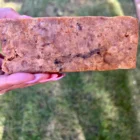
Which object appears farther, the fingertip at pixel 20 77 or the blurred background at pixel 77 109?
the blurred background at pixel 77 109

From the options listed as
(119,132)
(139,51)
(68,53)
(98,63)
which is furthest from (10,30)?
(139,51)

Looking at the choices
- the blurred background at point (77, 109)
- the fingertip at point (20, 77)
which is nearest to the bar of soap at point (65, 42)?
the fingertip at point (20, 77)

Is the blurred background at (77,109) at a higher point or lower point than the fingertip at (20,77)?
lower

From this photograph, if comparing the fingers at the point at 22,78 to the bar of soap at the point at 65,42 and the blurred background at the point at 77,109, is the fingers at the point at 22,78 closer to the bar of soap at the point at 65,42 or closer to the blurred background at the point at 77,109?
the bar of soap at the point at 65,42

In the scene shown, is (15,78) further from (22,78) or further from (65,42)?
(65,42)

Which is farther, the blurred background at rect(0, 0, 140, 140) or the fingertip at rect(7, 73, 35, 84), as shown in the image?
the blurred background at rect(0, 0, 140, 140)

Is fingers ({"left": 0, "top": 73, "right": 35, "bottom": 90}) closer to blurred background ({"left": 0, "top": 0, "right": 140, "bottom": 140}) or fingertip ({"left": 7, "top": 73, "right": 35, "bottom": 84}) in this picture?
fingertip ({"left": 7, "top": 73, "right": 35, "bottom": 84})

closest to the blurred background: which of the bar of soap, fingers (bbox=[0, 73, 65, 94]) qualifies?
fingers (bbox=[0, 73, 65, 94])
